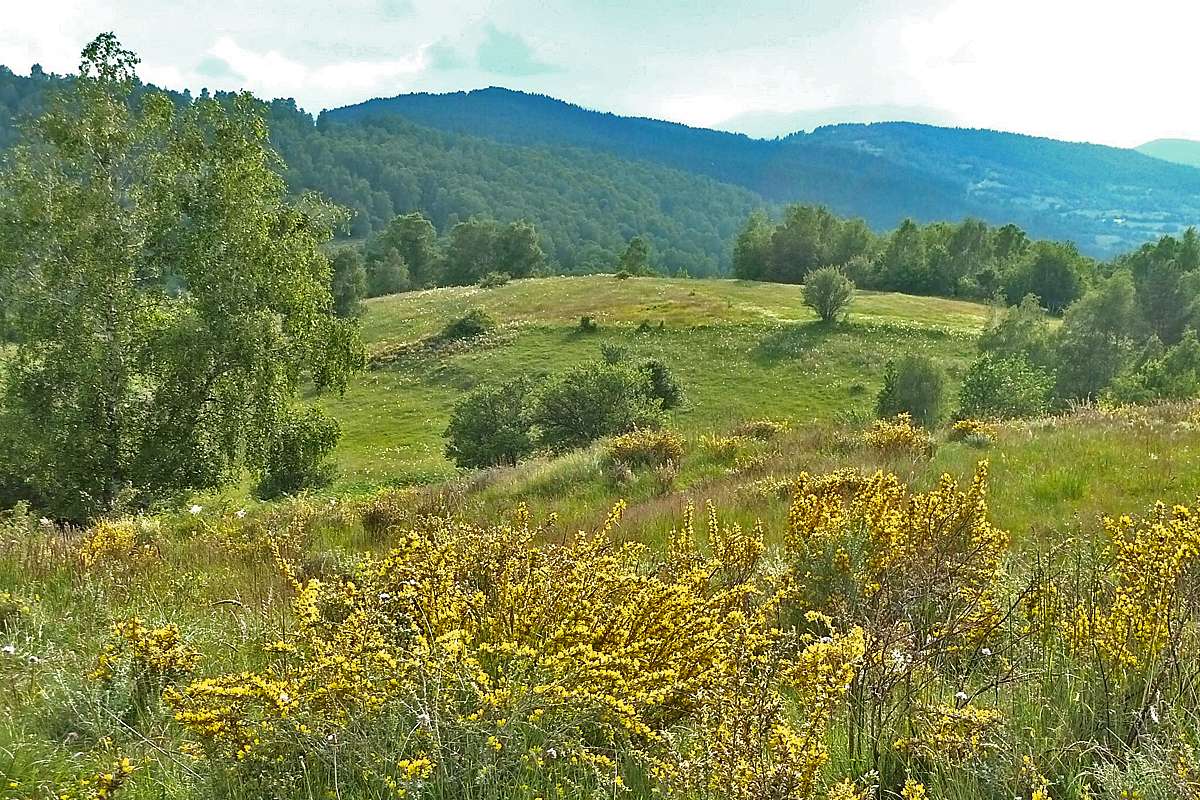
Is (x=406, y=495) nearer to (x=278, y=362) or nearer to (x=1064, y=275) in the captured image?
(x=278, y=362)

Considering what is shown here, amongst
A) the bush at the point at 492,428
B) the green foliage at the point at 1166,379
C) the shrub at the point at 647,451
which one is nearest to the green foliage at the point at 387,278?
the bush at the point at 492,428

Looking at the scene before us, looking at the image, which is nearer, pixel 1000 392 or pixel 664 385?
pixel 1000 392

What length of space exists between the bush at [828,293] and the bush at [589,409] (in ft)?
109

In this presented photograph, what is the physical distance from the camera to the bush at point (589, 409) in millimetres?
23141

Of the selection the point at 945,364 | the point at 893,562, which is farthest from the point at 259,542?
the point at 945,364

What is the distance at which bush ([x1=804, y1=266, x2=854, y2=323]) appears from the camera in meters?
→ 53.5

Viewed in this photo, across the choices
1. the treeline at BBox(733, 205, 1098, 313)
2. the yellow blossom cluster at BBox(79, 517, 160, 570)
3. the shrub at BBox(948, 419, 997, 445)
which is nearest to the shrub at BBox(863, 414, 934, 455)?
the shrub at BBox(948, 419, 997, 445)

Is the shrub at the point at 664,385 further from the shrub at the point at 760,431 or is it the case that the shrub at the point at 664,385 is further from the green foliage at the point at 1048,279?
the green foliage at the point at 1048,279

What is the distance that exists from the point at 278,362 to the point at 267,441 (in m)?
2.23

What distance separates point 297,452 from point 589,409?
8685 millimetres

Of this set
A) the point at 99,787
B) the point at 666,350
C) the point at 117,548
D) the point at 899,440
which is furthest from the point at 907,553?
the point at 666,350

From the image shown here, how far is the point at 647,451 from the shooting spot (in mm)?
12008

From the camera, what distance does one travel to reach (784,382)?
1690 inches

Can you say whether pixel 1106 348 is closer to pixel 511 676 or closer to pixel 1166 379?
pixel 1166 379
